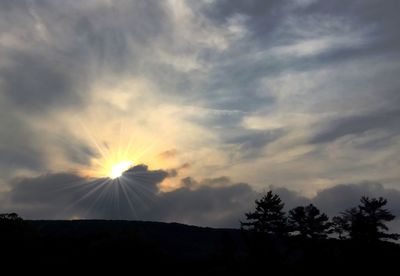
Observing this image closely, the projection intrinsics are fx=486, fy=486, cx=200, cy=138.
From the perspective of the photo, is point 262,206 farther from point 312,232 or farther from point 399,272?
point 399,272

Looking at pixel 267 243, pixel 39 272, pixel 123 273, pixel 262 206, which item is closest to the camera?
pixel 267 243

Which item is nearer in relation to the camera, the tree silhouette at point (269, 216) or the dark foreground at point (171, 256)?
the dark foreground at point (171, 256)

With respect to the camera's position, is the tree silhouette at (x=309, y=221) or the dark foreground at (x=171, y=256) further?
the tree silhouette at (x=309, y=221)

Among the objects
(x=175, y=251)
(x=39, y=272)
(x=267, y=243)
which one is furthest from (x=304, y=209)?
(x=267, y=243)

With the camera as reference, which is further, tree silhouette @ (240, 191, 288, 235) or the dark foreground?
tree silhouette @ (240, 191, 288, 235)

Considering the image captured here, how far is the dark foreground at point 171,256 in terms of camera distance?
2923cm

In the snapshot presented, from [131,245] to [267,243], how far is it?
31.7m

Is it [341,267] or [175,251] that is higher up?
Answer: [175,251]

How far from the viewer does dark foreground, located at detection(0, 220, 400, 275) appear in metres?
29.2

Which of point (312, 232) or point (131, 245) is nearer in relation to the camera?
point (131, 245)

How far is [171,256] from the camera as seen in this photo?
235 ft

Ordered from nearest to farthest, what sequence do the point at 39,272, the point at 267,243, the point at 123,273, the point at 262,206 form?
the point at 267,243 < the point at 123,273 < the point at 39,272 < the point at 262,206

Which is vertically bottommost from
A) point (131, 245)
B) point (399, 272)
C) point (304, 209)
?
point (399, 272)

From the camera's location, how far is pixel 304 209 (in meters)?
97.8
